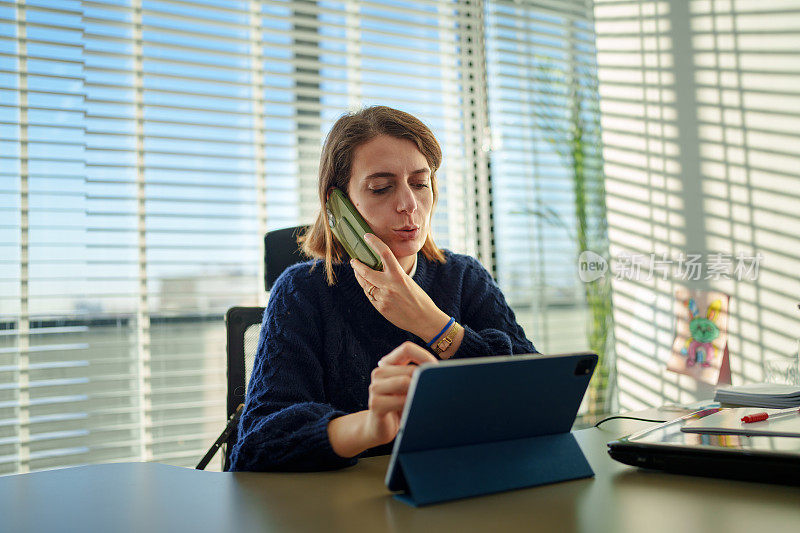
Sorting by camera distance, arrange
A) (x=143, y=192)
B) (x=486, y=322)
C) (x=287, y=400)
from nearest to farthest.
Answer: (x=287, y=400) → (x=486, y=322) → (x=143, y=192)

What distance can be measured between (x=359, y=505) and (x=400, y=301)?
601mm

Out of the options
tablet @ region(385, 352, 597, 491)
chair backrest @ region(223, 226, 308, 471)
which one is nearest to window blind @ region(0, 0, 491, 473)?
chair backrest @ region(223, 226, 308, 471)

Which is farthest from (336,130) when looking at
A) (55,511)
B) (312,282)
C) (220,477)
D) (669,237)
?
(669,237)

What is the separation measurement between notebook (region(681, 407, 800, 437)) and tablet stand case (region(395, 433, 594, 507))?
20 cm

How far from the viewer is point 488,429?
678 millimetres

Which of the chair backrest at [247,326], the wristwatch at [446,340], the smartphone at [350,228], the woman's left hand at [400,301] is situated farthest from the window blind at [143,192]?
the wristwatch at [446,340]

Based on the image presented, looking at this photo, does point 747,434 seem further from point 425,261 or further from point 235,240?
point 235,240

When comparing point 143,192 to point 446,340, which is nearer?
point 446,340

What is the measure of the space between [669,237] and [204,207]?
6.42ft

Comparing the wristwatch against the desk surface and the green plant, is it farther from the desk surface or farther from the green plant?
the green plant

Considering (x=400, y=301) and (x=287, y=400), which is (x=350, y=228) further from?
(x=287, y=400)

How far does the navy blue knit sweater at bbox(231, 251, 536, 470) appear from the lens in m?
0.88

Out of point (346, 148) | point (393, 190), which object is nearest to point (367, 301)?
point (393, 190)

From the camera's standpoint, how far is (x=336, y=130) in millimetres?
1412
